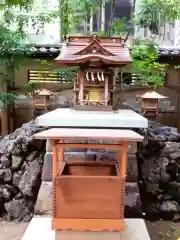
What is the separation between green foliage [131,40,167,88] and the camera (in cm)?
792

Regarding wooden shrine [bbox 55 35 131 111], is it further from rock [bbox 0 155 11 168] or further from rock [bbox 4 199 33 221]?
rock [bbox 4 199 33 221]

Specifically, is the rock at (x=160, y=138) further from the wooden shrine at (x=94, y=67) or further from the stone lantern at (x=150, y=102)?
the wooden shrine at (x=94, y=67)

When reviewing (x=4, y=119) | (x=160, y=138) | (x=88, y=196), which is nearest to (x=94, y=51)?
(x=160, y=138)

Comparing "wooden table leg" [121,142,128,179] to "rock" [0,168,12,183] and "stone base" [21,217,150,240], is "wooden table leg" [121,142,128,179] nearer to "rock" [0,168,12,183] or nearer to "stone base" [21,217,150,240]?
"stone base" [21,217,150,240]

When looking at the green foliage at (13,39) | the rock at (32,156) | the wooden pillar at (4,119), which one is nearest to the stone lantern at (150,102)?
the rock at (32,156)

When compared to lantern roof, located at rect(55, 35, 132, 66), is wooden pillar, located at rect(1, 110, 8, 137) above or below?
below

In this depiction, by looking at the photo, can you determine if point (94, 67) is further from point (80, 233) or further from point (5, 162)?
point (80, 233)

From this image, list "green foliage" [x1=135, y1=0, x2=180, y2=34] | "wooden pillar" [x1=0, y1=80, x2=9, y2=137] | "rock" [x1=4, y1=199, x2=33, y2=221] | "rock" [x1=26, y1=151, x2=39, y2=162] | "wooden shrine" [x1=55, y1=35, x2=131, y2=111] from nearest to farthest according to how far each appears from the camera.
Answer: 1. "wooden shrine" [x1=55, y1=35, x2=131, y2=111]
2. "rock" [x1=4, y1=199, x2=33, y2=221]
3. "rock" [x1=26, y1=151, x2=39, y2=162]
4. "green foliage" [x1=135, y1=0, x2=180, y2=34]
5. "wooden pillar" [x1=0, y1=80, x2=9, y2=137]

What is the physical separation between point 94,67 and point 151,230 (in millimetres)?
3591

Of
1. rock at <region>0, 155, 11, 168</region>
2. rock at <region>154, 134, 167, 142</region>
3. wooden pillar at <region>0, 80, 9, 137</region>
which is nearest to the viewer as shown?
rock at <region>0, 155, 11, 168</region>

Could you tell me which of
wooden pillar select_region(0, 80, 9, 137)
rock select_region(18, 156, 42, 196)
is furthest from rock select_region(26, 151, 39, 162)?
wooden pillar select_region(0, 80, 9, 137)

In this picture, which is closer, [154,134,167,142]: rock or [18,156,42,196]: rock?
[18,156,42,196]: rock

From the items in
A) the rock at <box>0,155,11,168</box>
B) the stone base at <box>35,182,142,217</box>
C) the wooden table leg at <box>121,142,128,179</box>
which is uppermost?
the wooden table leg at <box>121,142,128,179</box>

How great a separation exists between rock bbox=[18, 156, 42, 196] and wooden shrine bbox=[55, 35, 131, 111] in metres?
1.76
